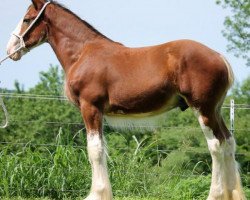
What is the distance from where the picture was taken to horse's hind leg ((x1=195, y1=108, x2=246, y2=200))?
18.1 feet

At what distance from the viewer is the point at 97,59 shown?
5988 millimetres

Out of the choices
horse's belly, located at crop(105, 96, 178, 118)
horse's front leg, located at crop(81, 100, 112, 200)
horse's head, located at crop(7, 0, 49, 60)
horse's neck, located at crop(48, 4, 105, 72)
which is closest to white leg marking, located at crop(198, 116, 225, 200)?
horse's belly, located at crop(105, 96, 178, 118)

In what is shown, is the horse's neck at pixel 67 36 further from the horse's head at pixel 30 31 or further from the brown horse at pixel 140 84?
the horse's head at pixel 30 31

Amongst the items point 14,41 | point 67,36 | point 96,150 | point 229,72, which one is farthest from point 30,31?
point 229,72

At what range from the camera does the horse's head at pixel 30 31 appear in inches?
250

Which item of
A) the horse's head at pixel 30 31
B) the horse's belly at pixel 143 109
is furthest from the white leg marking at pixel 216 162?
the horse's head at pixel 30 31

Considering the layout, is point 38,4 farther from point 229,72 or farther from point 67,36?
point 229,72

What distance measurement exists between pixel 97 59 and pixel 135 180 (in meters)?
2.50

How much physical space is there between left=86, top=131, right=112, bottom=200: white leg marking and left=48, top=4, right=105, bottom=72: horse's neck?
972 mm

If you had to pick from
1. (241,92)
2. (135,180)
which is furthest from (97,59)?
(241,92)

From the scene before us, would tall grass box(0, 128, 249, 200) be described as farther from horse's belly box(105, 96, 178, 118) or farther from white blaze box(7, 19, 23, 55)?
white blaze box(7, 19, 23, 55)

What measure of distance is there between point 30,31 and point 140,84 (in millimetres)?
1541

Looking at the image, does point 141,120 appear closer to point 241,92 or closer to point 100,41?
point 100,41

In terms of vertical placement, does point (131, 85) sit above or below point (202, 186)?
above
